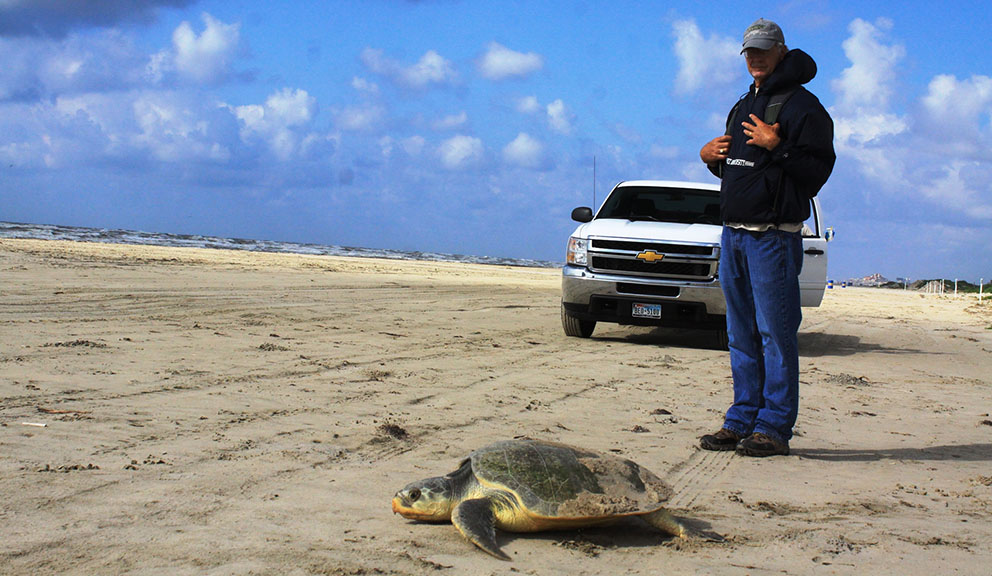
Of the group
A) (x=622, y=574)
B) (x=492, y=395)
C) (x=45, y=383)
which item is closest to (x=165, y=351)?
(x=45, y=383)

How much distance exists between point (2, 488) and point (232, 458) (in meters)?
0.96

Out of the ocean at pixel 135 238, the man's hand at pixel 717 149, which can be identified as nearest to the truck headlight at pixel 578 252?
the man's hand at pixel 717 149

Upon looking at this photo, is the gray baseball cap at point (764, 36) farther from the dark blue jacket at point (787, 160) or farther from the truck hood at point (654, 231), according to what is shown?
the truck hood at point (654, 231)

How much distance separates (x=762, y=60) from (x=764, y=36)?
5.7 inches

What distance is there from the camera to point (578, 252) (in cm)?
961

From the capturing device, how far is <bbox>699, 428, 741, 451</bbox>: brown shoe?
4723mm

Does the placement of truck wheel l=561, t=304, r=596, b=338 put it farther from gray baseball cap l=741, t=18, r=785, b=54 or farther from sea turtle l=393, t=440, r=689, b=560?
sea turtle l=393, t=440, r=689, b=560

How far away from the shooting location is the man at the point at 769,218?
178 inches

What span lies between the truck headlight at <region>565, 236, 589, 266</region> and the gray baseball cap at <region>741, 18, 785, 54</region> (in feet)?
16.4

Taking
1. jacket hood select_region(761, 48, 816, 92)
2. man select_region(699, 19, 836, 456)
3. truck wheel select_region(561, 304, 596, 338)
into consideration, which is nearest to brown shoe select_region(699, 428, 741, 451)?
man select_region(699, 19, 836, 456)

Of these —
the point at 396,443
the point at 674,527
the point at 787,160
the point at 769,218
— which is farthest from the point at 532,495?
the point at 787,160

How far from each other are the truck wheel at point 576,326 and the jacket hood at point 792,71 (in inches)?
217

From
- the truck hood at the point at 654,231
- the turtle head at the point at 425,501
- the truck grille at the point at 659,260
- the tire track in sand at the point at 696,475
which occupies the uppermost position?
the truck hood at the point at 654,231

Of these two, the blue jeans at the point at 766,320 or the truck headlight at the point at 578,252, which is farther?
the truck headlight at the point at 578,252
